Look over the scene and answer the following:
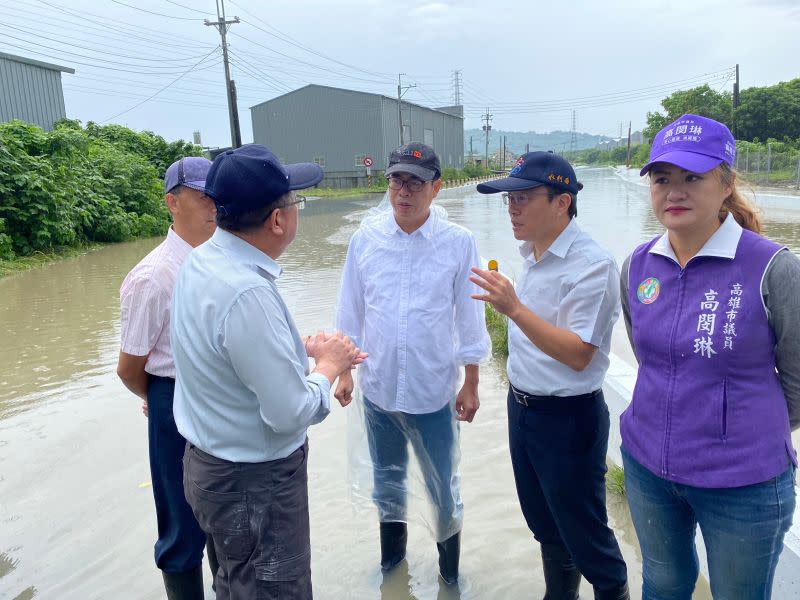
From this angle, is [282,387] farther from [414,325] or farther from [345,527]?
[345,527]

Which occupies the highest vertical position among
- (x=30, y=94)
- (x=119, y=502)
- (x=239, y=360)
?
(x=30, y=94)

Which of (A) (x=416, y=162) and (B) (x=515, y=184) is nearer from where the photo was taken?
(B) (x=515, y=184)

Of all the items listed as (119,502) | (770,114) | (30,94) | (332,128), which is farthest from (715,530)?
(332,128)

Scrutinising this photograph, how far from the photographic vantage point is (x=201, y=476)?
181 centimetres

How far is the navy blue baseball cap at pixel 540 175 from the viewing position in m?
2.21

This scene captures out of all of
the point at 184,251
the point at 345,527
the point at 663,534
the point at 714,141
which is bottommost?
the point at 345,527

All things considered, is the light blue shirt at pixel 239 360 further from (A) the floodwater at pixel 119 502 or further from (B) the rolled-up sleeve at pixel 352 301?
(A) the floodwater at pixel 119 502

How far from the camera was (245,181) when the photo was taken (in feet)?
5.62

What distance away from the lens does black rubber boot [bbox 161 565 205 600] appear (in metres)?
2.44

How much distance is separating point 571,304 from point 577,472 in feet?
2.00

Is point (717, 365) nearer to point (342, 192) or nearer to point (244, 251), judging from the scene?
point (244, 251)

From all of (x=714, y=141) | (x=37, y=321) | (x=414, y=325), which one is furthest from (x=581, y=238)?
(x=37, y=321)

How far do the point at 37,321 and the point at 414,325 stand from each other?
7.37 m

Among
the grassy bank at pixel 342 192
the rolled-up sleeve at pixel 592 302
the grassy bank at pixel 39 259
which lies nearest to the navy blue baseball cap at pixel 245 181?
the rolled-up sleeve at pixel 592 302
